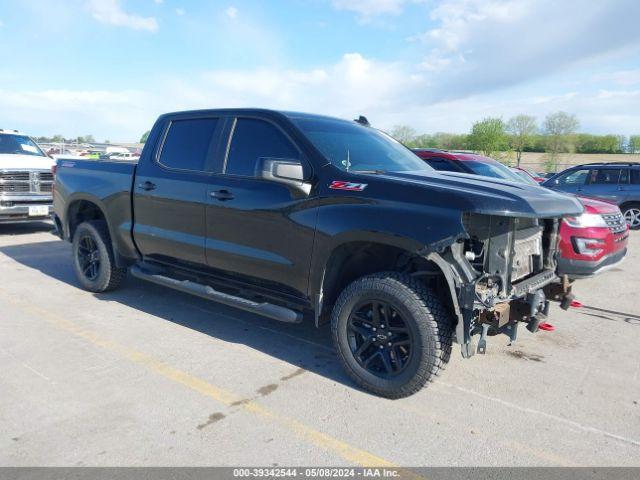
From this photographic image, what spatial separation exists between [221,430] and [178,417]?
0.32 meters

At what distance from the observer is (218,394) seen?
346cm

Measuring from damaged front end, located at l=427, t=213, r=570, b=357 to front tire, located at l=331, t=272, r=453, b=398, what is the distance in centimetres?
18

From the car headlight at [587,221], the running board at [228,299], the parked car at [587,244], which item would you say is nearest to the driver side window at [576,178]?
the parked car at [587,244]

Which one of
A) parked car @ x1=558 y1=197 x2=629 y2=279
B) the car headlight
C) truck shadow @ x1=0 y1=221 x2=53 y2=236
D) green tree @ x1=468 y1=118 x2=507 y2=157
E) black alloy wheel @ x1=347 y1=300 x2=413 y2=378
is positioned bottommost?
truck shadow @ x1=0 y1=221 x2=53 y2=236

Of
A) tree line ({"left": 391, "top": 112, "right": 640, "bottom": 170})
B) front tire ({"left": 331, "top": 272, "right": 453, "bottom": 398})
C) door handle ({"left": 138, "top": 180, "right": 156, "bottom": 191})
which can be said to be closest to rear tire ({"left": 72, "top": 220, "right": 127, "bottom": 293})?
door handle ({"left": 138, "top": 180, "right": 156, "bottom": 191})

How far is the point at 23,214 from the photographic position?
9445mm

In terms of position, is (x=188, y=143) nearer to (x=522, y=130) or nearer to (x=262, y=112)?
(x=262, y=112)

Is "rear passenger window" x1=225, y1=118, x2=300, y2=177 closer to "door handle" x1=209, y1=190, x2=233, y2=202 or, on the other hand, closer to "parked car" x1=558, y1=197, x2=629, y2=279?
"door handle" x1=209, y1=190, x2=233, y2=202

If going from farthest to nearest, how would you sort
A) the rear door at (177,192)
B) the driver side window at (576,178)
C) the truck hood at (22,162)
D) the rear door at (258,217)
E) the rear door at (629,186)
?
the driver side window at (576,178) → the rear door at (629,186) → the truck hood at (22,162) → the rear door at (177,192) → the rear door at (258,217)

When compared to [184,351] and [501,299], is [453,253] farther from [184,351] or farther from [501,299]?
[184,351]

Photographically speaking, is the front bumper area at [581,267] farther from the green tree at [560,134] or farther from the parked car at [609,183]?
the green tree at [560,134]

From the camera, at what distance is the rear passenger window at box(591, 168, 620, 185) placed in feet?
40.4

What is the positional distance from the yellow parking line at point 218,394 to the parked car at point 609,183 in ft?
35.7

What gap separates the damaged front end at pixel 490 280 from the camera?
3.19 meters
